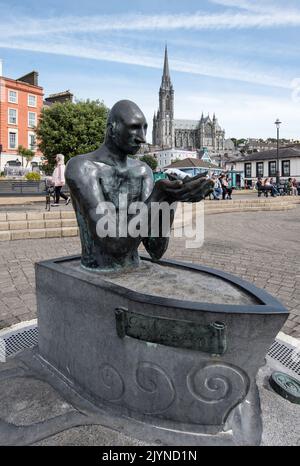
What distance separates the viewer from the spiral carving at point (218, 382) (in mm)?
1870

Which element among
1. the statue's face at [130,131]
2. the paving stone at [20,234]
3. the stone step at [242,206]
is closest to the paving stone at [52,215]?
the paving stone at [20,234]

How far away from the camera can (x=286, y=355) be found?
303cm


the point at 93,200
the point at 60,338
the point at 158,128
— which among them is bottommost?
the point at 60,338

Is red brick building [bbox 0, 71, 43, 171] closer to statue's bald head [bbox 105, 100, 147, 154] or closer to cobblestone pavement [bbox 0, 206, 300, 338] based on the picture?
cobblestone pavement [bbox 0, 206, 300, 338]

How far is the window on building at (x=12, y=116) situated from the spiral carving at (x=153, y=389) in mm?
45750

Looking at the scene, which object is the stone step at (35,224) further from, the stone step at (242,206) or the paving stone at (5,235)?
the stone step at (242,206)

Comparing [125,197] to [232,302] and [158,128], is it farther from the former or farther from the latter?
[158,128]

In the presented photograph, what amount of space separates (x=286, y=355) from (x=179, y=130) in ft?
463

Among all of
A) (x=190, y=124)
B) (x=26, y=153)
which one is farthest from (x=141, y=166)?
(x=190, y=124)

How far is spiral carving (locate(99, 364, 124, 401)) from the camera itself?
212 centimetres

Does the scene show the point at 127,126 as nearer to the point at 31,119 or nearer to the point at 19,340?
the point at 19,340

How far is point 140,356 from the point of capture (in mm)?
2021
